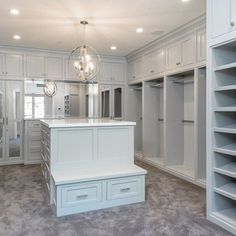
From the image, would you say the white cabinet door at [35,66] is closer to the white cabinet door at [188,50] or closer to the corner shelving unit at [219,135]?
the white cabinet door at [188,50]

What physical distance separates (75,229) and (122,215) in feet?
1.92

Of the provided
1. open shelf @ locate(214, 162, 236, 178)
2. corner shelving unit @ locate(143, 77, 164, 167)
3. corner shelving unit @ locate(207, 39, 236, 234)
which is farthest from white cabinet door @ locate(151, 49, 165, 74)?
open shelf @ locate(214, 162, 236, 178)

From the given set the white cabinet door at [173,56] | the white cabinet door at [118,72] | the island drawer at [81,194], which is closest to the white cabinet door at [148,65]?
the white cabinet door at [173,56]

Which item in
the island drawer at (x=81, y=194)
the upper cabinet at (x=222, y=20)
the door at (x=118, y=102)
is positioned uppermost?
the upper cabinet at (x=222, y=20)

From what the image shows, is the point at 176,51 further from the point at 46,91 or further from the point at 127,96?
the point at 46,91

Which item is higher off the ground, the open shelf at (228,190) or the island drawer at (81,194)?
the open shelf at (228,190)

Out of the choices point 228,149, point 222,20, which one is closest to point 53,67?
point 222,20

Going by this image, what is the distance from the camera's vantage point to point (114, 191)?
3006mm

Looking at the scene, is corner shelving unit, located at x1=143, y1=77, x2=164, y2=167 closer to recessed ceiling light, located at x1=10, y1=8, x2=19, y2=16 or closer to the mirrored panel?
the mirrored panel

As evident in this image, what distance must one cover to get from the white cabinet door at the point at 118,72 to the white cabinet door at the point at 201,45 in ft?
9.24

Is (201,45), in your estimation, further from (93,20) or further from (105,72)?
(105,72)

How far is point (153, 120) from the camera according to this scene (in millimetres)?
5668

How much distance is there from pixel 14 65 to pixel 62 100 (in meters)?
1.32

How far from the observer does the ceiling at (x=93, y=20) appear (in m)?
3.28
